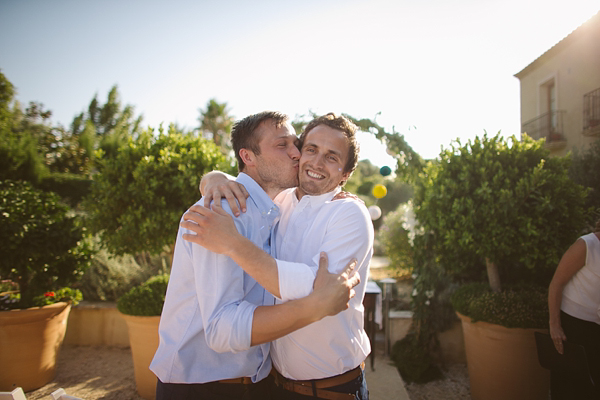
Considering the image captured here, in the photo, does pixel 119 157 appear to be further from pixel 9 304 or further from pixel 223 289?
pixel 223 289

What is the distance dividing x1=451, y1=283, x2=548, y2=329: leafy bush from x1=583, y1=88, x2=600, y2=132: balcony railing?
4546mm

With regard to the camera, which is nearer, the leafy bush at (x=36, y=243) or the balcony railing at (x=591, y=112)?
the leafy bush at (x=36, y=243)

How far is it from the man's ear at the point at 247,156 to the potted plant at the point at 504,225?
267 cm

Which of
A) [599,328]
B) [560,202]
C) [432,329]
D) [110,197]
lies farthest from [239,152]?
[432,329]

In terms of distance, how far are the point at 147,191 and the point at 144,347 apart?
5.67ft

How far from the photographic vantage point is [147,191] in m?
4.16

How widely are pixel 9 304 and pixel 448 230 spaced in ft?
17.0

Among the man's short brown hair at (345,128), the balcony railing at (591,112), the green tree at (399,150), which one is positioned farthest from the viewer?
the balcony railing at (591,112)

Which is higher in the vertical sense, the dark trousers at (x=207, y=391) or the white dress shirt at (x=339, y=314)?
the white dress shirt at (x=339, y=314)

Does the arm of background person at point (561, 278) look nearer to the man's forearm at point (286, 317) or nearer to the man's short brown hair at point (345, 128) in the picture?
the man's short brown hair at point (345, 128)

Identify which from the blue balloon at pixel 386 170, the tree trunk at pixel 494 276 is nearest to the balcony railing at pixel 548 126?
the blue balloon at pixel 386 170

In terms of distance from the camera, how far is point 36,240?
4.36 meters

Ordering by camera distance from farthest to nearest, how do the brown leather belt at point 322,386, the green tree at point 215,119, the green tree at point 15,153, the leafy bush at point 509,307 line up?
1. the green tree at point 215,119
2. the green tree at point 15,153
3. the leafy bush at point 509,307
4. the brown leather belt at point 322,386

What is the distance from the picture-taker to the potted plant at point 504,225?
3688 mm
